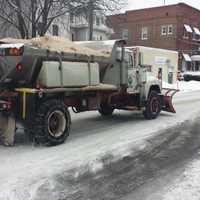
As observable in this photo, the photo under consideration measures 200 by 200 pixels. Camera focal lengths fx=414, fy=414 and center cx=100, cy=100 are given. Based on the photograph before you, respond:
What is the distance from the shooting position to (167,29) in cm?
5581

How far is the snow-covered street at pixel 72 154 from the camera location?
574 cm

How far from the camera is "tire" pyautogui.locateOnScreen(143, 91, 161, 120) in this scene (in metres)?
12.3

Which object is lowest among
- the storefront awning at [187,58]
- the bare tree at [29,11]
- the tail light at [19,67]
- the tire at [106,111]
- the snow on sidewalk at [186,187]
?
the snow on sidewalk at [186,187]

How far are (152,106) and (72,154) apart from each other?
536 cm

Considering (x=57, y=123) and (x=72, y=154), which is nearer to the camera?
(x=72, y=154)

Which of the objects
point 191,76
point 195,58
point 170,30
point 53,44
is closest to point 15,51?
point 53,44

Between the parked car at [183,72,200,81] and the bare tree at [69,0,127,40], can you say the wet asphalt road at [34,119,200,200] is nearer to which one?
the bare tree at [69,0,127,40]

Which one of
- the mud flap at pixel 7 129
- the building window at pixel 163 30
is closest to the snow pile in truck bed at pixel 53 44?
the mud flap at pixel 7 129

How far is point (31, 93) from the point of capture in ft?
26.5

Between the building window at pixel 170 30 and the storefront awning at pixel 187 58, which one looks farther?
the building window at pixel 170 30

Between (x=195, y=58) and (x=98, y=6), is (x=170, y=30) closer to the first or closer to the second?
(x=195, y=58)

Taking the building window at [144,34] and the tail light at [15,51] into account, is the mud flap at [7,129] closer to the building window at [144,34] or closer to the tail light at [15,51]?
the tail light at [15,51]

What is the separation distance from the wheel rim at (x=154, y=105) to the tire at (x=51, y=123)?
4297mm

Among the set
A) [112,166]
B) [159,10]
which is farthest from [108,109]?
Result: [159,10]
